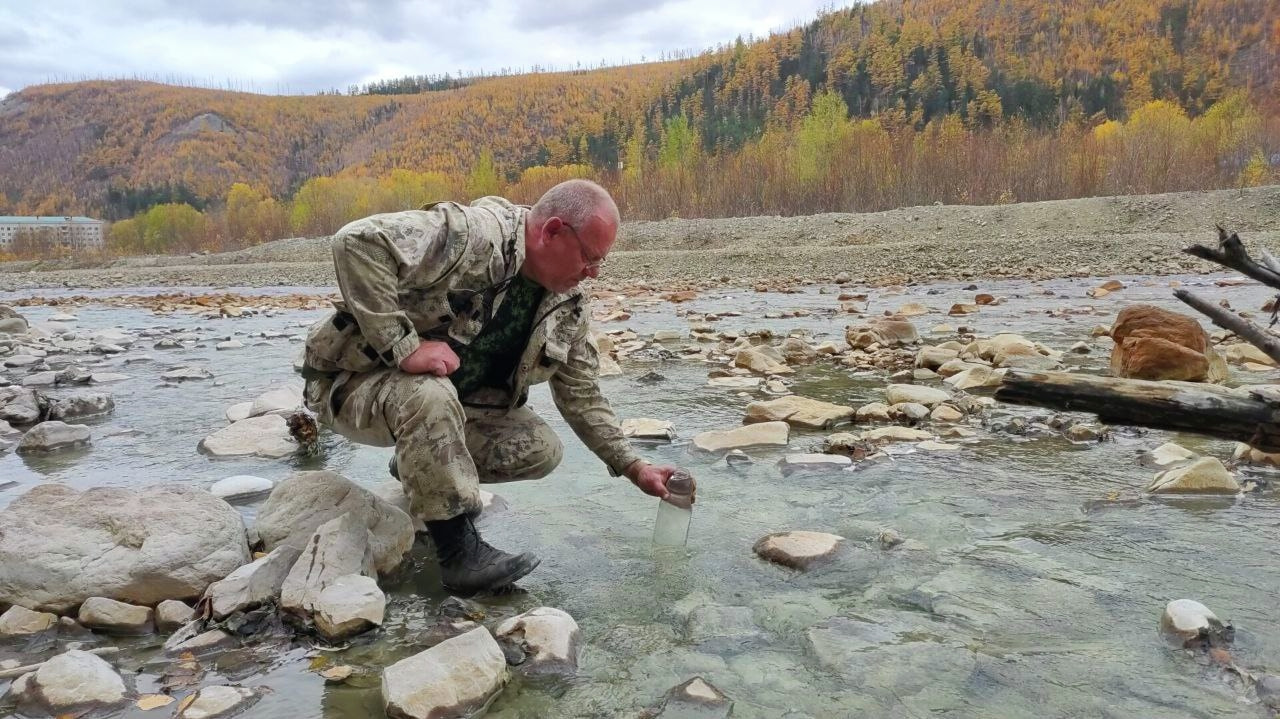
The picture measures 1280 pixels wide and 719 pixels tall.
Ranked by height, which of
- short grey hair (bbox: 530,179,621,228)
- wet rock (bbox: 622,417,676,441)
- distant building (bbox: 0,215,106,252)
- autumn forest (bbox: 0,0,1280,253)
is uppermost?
autumn forest (bbox: 0,0,1280,253)

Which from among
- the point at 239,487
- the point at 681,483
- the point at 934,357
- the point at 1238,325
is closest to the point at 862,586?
the point at 681,483

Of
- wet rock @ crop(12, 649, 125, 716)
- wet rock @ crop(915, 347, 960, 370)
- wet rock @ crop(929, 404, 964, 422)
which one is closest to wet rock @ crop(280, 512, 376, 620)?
wet rock @ crop(12, 649, 125, 716)

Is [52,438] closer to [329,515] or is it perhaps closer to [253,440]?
[253,440]

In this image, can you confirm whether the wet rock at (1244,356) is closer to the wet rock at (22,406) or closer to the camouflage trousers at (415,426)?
the camouflage trousers at (415,426)

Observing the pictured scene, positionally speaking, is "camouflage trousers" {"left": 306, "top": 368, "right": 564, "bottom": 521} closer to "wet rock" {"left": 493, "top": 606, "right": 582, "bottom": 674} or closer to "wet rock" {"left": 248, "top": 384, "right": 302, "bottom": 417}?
"wet rock" {"left": 493, "top": 606, "right": 582, "bottom": 674}

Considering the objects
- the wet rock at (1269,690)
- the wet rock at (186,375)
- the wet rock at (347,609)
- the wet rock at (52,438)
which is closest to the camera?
the wet rock at (1269,690)

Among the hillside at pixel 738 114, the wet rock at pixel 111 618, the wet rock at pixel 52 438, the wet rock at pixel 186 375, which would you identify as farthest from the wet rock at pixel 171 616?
the hillside at pixel 738 114

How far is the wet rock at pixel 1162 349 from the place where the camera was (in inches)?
167

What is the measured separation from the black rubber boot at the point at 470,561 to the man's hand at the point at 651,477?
41 centimetres

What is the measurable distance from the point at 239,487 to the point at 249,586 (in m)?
1.13

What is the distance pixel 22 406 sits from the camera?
14.5ft

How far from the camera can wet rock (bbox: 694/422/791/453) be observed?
3.71m

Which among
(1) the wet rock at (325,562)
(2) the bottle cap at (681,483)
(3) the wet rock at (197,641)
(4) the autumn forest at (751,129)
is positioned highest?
(4) the autumn forest at (751,129)

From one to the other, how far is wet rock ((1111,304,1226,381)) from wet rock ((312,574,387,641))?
13.0 ft
